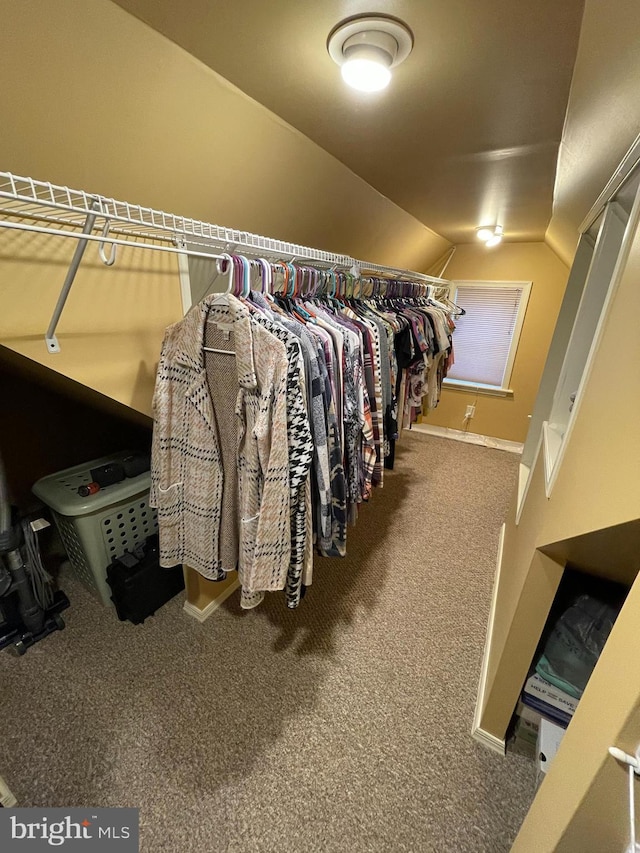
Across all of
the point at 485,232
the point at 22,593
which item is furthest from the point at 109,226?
the point at 485,232

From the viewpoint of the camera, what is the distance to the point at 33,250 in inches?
35.8

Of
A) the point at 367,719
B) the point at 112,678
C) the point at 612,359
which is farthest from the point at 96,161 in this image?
the point at 367,719

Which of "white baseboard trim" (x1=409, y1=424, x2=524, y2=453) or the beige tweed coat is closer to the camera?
the beige tweed coat

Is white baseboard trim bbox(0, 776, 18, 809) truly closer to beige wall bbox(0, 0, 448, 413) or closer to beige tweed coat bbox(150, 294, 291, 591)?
beige tweed coat bbox(150, 294, 291, 591)

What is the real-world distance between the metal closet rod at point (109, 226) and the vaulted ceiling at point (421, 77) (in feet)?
1.20

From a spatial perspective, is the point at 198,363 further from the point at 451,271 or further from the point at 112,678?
the point at 451,271

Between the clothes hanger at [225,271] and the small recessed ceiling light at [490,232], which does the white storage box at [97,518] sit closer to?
the clothes hanger at [225,271]

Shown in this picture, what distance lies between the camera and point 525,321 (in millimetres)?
3541

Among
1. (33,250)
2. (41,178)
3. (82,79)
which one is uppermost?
(82,79)

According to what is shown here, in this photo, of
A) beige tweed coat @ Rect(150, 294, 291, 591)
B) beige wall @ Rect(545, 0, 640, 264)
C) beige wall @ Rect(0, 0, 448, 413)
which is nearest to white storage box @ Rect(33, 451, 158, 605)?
beige tweed coat @ Rect(150, 294, 291, 591)

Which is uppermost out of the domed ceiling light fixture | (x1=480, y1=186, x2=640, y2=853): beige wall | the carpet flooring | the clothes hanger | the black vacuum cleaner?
the domed ceiling light fixture

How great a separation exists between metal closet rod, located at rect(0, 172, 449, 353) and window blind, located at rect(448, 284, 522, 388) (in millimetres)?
2864

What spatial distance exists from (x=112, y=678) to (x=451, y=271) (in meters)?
4.25

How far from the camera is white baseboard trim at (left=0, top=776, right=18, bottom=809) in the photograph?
1036 millimetres
